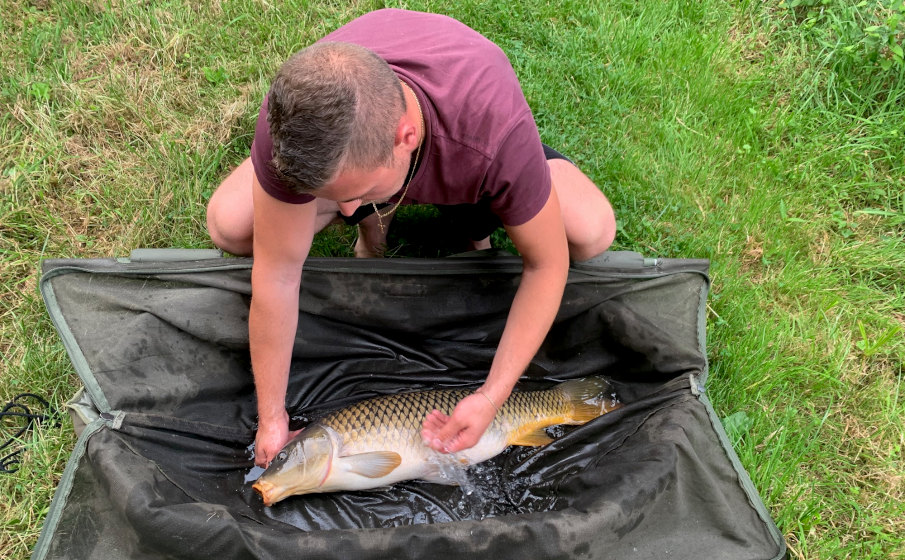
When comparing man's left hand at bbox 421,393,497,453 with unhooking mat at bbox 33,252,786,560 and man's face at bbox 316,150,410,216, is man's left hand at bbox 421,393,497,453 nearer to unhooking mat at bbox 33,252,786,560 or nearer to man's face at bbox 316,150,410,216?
unhooking mat at bbox 33,252,786,560

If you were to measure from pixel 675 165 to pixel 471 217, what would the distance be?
956 millimetres

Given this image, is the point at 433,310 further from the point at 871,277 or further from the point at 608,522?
the point at 871,277

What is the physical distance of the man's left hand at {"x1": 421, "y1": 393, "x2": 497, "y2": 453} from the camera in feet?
5.06

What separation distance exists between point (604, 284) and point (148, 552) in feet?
4.07

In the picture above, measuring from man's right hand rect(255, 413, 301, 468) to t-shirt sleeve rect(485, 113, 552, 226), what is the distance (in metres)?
0.76

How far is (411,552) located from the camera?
52.2 inches

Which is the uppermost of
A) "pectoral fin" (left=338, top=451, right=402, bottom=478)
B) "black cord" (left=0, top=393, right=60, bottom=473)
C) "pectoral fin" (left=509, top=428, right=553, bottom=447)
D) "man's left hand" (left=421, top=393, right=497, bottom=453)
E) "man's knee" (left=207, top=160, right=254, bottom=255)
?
"man's knee" (left=207, top=160, right=254, bottom=255)

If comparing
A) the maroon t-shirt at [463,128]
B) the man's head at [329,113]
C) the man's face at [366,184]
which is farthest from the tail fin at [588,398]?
the man's head at [329,113]

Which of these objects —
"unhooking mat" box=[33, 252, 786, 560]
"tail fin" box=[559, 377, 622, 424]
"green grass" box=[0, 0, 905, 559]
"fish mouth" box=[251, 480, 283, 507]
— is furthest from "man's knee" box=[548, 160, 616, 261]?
"fish mouth" box=[251, 480, 283, 507]

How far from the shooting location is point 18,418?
179cm

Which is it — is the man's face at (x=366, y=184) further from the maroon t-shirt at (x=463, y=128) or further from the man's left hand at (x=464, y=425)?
the man's left hand at (x=464, y=425)

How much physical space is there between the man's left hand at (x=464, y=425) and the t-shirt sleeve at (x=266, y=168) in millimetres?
581

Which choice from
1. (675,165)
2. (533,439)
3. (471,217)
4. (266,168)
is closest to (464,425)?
(533,439)

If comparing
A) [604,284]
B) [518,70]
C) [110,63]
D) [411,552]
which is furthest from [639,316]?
[110,63]
